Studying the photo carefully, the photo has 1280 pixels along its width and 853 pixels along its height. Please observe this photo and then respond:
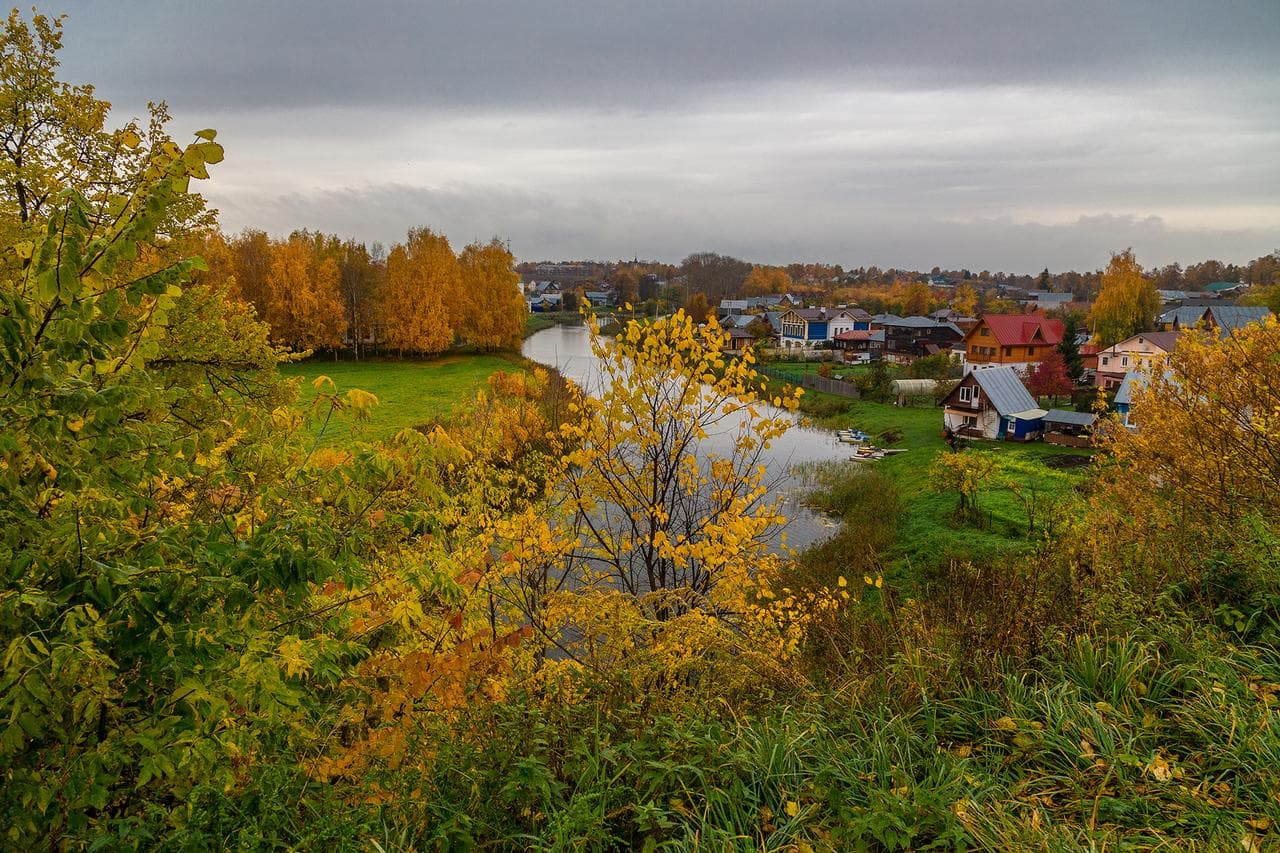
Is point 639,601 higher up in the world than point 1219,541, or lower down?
lower down

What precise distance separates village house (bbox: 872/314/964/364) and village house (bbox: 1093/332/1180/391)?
57.8 ft

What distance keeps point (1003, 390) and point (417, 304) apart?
38.9 meters

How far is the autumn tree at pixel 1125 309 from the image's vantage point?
56.6m

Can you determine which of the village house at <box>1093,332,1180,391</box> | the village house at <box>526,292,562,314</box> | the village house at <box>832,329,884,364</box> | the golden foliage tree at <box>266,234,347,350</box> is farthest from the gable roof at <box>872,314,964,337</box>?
the village house at <box>526,292,562,314</box>

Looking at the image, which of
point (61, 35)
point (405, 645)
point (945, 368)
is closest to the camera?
point (405, 645)

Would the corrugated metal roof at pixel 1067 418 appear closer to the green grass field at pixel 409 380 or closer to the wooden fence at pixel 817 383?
the wooden fence at pixel 817 383

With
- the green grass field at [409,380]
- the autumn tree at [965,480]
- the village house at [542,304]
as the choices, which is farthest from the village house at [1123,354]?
the village house at [542,304]

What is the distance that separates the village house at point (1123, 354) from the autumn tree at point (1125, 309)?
34.7ft

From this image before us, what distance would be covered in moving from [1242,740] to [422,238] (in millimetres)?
59059

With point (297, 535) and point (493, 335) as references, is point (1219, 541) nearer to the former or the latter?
point (297, 535)

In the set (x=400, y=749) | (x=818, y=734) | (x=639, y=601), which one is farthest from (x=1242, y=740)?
(x=400, y=749)

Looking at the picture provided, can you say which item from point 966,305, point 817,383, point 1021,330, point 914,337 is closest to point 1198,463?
point 817,383

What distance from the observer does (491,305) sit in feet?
182

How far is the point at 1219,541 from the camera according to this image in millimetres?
6090
